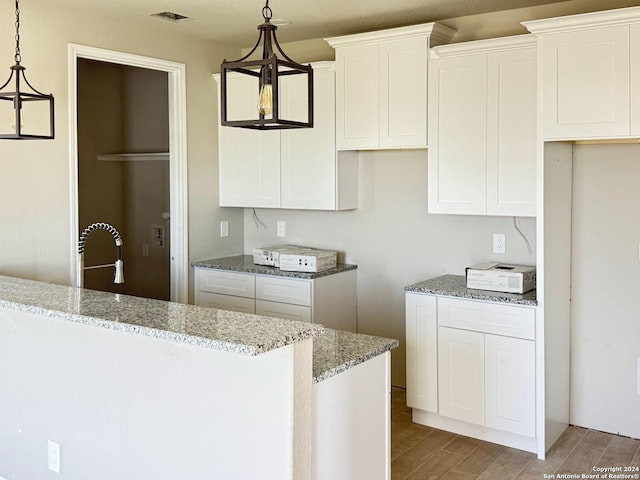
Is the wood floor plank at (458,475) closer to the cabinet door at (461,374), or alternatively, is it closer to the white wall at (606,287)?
the cabinet door at (461,374)

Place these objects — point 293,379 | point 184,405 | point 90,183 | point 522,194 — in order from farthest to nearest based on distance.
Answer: point 90,183
point 522,194
point 184,405
point 293,379

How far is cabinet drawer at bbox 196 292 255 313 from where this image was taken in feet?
15.3

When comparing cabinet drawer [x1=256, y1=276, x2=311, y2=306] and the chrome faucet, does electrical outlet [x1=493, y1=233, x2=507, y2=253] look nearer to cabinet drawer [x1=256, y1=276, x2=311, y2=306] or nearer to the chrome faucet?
cabinet drawer [x1=256, y1=276, x2=311, y2=306]

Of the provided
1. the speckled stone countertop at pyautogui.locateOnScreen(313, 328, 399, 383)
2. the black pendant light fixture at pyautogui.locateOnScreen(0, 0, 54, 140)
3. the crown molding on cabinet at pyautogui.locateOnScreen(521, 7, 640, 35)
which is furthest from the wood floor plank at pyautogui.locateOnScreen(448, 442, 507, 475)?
the black pendant light fixture at pyautogui.locateOnScreen(0, 0, 54, 140)

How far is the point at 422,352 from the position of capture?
3943 millimetres

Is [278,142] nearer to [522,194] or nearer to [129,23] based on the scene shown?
[129,23]

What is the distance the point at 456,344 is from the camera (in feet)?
12.5

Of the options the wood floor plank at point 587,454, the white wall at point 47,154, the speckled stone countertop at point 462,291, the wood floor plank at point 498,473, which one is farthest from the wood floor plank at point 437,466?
the white wall at point 47,154

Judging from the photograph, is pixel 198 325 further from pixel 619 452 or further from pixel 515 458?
pixel 619 452

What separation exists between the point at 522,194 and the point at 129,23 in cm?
269

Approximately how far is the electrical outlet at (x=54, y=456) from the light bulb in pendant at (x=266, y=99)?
1.70 m

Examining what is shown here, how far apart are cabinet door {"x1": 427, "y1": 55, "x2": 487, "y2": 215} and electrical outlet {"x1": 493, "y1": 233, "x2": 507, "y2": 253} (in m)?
0.37

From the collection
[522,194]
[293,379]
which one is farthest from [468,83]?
[293,379]

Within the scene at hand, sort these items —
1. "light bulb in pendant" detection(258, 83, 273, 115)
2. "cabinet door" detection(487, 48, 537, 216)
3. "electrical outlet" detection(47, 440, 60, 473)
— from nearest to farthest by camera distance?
"light bulb in pendant" detection(258, 83, 273, 115) < "electrical outlet" detection(47, 440, 60, 473) < "cabinet door" detection(487, 48, 537, 216)
